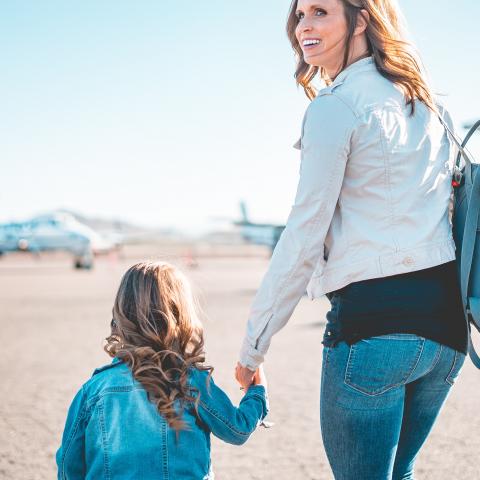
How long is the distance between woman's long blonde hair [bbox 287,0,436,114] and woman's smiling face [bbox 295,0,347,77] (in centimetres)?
2

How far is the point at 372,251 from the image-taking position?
158cm

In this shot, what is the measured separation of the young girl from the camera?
199 centimetres

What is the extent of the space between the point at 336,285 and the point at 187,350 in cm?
76

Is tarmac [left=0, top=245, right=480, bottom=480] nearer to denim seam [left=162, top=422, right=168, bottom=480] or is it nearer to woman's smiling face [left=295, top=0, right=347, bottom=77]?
denim seam [left=162, top=422, right=168, bottom=480]

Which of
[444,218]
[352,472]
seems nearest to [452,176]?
[444,218]

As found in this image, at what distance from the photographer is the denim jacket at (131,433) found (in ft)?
6.49

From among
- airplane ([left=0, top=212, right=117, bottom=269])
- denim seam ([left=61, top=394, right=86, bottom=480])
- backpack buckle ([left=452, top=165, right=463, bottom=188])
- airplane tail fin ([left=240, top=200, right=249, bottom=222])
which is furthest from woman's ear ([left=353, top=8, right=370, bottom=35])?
airplane tail fin ([left=240, top=200, right=249, bottom=222])

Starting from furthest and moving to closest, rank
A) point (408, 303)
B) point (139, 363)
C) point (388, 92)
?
1. point (139, 363)
2. point (388, 92)
3. point (408, 303)

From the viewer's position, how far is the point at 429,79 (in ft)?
6.08

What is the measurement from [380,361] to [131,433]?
87 cm

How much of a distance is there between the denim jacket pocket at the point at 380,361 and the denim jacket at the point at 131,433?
2.22ft

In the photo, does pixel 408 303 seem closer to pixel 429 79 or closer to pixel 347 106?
pixel 347 106

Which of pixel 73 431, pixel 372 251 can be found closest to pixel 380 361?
pixel 372 251

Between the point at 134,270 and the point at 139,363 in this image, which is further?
the point at 134,270
